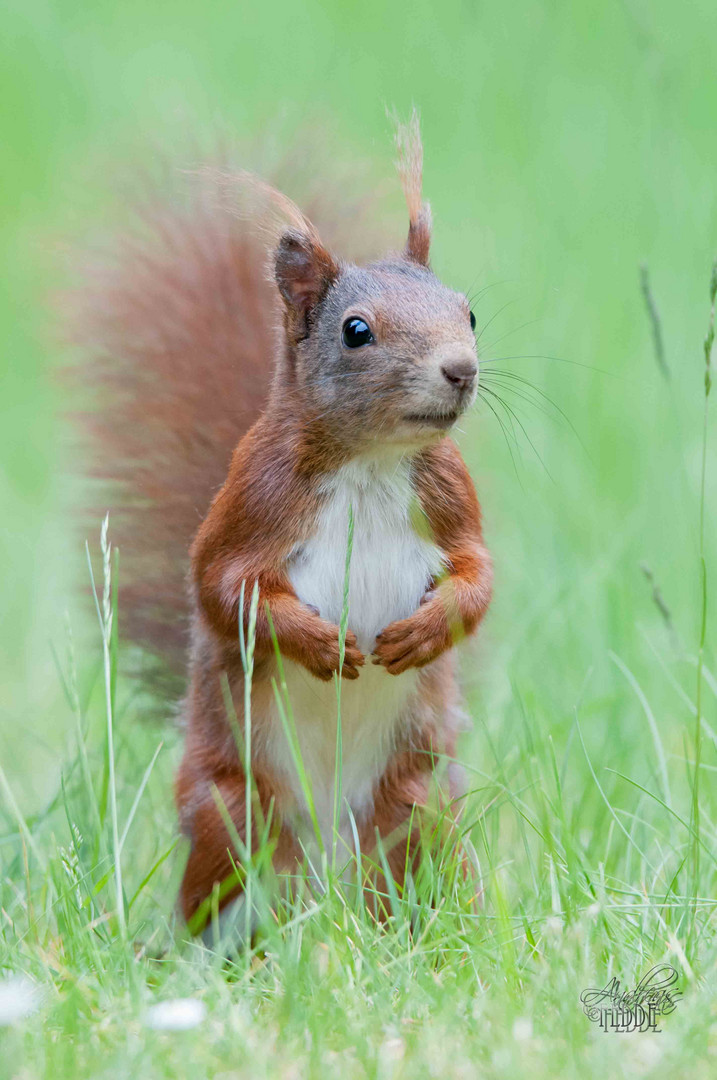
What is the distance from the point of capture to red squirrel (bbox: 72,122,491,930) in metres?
2.00

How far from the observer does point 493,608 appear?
2732 mm

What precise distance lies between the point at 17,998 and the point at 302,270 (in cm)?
110

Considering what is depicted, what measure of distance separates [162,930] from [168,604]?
696mm

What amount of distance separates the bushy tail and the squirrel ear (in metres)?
0.54

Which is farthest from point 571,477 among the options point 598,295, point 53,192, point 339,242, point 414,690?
point 53,192

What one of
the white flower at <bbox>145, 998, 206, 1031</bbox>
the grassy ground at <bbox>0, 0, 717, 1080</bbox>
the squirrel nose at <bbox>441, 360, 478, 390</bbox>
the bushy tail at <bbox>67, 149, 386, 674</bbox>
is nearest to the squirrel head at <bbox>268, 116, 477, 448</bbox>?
the squirrel nose at <bbox>441, 360, 478, 390</bbox>

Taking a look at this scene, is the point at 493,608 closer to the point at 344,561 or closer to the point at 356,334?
the point at 344,561

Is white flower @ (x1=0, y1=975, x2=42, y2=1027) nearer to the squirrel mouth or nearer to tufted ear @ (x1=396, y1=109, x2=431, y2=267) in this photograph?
the squirrel mouth

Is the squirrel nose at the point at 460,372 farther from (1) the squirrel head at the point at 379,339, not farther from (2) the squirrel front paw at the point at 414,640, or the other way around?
(2) the squirrel front paw at the point at 414,640

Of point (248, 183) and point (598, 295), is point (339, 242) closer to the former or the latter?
point (248, 183)

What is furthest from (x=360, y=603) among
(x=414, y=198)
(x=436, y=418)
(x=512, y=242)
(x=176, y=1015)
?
(x=512, y=242)

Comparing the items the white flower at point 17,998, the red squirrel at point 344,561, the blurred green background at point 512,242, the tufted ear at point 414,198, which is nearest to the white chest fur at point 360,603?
the red squirrel at point 344,561

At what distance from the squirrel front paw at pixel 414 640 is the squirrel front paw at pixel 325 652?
0.04 meters

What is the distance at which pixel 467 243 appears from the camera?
189 inches
